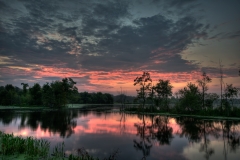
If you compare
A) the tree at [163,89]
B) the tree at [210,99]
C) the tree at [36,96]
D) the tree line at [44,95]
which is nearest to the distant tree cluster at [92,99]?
the tree line at [44,95]

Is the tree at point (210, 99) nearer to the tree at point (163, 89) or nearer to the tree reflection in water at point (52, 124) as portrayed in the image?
the tree at point (163, 89)

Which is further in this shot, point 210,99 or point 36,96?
point 36,96

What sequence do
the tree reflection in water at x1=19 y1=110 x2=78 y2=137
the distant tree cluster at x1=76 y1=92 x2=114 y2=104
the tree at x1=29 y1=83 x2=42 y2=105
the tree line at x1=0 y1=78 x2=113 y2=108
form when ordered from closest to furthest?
the tree reflection in water at x1=19 y1=110 x2=78 y2=137, the tree line at x1=0 y1=78 x2=113 y2=108, the tree at x1=29 y1=83 x2=42 y2=105, the distant tree cluster at x1=76 y1=92 x2=114 y2=104

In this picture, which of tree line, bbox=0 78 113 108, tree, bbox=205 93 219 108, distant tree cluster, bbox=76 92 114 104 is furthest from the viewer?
distant tree cluster, bbox=76 92 114 104

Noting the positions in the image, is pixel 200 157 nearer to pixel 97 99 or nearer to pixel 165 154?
pixel 165 154

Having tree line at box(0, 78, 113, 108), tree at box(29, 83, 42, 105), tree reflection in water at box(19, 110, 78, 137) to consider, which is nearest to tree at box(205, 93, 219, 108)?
tree reflection in water at box(19, 110, 78, 137)

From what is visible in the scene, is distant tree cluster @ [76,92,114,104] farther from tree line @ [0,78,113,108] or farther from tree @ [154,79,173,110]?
tree @ [154,79,173,110]

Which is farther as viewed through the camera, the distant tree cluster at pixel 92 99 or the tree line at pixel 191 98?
the distant tree cluster at pixel 92 99

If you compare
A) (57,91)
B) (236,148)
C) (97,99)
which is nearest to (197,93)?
(236,148)

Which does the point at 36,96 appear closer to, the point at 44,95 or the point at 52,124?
the point at 44,95

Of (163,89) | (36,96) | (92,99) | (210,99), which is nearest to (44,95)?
(36,96)

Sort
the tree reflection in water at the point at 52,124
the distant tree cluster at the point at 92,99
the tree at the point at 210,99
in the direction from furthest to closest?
the distant tree cluster at the point at 92,99, the tree at the point at 210,99, the tree reflection in water at the point at 52,124

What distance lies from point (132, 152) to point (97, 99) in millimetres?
155355

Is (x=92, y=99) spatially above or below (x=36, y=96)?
below
